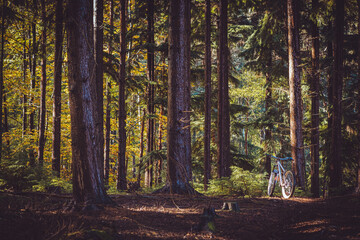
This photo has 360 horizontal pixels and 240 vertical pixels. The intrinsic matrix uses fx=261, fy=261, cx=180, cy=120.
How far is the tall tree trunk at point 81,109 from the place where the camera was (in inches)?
216

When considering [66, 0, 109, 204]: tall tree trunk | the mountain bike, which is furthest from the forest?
the mountain bike

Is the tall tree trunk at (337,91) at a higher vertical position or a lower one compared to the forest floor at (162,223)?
higher

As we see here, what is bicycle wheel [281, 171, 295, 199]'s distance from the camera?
9.26m

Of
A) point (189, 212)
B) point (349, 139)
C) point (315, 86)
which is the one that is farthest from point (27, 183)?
point (349, 139)

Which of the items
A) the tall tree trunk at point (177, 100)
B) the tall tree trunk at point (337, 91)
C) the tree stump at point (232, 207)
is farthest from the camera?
the tall tree trunk at point (337, 91)

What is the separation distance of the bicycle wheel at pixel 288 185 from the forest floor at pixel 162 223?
2.38 meters

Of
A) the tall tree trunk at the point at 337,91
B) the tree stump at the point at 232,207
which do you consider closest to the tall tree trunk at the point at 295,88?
the tall tree trunk at the point at 337,91

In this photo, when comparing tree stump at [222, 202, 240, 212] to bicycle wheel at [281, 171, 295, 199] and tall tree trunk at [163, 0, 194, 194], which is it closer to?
tall tree trunk at [163, 0, 194, 194]

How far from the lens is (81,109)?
18.0ft

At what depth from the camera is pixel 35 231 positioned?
142 inches

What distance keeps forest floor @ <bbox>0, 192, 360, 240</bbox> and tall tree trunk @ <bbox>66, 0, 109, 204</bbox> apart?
0.49 meters

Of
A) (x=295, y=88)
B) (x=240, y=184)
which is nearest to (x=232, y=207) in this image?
(x=240, y=184)

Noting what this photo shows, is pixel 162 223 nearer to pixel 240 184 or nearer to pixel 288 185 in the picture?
pixel 240 184

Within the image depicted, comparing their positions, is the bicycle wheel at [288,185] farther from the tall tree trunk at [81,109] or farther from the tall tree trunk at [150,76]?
the tall tree trunk at [150,76]
